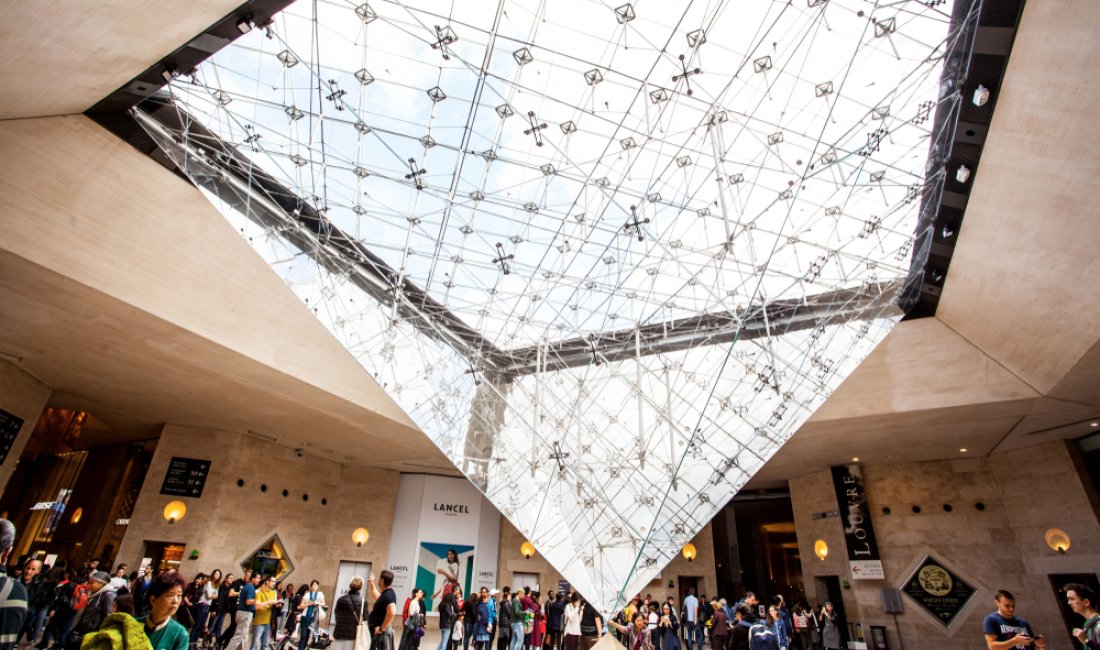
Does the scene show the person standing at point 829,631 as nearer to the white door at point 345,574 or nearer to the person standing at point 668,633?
the person standing at point 668,633

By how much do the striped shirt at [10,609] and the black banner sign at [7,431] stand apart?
10.4m

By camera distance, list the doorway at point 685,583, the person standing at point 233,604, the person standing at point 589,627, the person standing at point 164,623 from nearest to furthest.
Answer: the person standing at point 164,623 → the person standing at point 589,627 → the person standing at point 233,604 → the doorway at point 685,583

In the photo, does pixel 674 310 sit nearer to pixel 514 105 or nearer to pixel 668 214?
pixel 668 214

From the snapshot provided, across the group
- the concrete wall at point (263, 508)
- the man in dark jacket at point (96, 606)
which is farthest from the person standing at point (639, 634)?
the concrete wall at point (263, 508)

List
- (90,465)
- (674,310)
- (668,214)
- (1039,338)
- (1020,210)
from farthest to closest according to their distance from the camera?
(90,465)
(674,310)
(668,214)
(1039,338)
(1020,210)

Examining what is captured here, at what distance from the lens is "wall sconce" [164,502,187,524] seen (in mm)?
13461

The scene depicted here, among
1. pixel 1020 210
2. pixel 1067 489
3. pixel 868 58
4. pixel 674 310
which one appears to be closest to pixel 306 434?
pixel 674 310

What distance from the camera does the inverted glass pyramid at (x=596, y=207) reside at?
752 centimetres

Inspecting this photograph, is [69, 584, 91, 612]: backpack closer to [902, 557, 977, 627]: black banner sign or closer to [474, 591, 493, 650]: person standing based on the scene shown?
[474, 591, 493, 650]: person standing

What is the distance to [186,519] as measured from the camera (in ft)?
44.7

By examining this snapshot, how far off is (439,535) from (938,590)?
14401 mm

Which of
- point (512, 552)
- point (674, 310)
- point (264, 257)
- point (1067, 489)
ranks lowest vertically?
point (512, 552)

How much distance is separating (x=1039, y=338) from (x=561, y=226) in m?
8.57

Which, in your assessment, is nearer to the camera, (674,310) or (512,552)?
(674,310)
